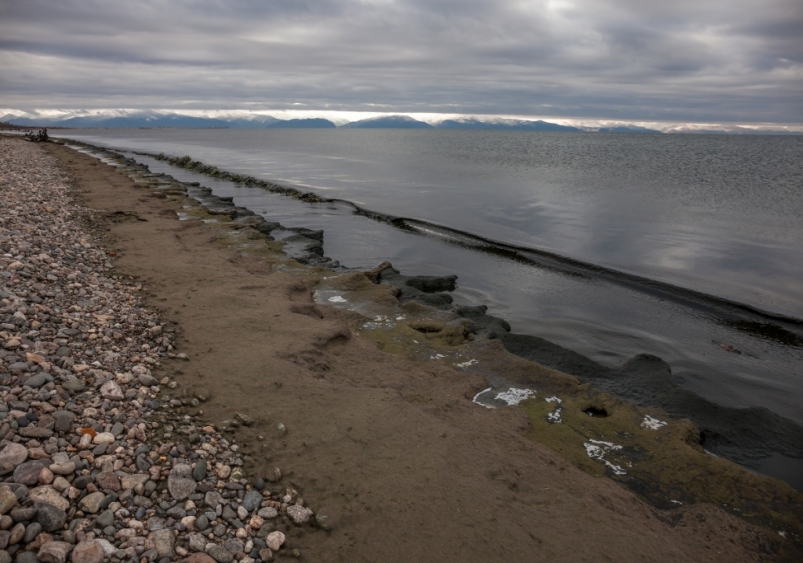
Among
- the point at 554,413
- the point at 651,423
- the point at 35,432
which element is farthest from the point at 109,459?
the point at 651,423

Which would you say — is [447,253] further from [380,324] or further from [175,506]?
[175,506]

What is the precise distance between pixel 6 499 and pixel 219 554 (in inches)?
63.7

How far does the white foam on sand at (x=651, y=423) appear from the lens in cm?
760

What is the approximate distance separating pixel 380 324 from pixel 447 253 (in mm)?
9679

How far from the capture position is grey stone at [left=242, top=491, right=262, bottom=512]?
467 centimetres

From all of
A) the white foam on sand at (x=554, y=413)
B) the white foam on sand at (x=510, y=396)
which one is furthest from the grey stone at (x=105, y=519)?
the white foam on sand at (x=554, y=413)

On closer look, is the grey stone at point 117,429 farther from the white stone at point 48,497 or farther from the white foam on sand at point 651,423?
the white foam on sand at point 651,423

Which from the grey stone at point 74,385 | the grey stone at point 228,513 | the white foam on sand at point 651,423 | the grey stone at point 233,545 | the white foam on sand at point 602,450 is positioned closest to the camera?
the grey stone at point 233,545

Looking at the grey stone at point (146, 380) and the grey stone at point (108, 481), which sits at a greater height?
the grey stone at point (146, 380)

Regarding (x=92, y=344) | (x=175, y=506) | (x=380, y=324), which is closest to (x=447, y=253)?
(x=380, y=324)

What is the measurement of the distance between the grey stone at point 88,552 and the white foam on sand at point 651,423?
701cm

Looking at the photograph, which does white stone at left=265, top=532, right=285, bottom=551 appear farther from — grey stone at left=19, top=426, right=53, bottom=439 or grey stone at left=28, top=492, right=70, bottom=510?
grey stone at left=19, top=426, right=53, bottom=439

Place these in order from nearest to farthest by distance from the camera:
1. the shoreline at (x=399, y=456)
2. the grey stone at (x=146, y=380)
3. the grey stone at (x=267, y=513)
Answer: the grey stone at (x=267, y=513), the shoreline at (x=399, y=456), the grey stone at (x=146, y=380)

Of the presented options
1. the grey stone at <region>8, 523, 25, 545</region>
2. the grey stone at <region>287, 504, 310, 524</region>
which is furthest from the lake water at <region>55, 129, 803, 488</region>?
the grey stone at <region>8, 523, 25, 545</region>
